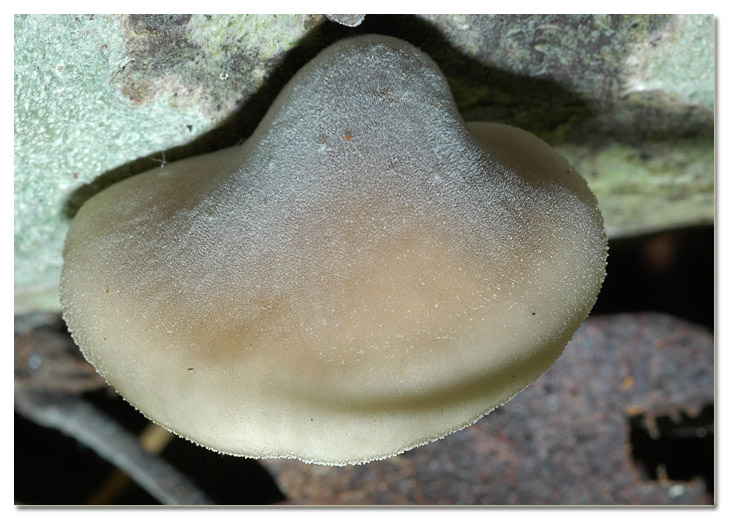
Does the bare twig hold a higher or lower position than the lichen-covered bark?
lower

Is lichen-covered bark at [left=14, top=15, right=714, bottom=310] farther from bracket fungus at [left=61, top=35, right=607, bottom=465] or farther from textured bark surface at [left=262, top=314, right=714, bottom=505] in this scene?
Answer: textured bark surface at [left=262, top=314, right=714, bottom=505]

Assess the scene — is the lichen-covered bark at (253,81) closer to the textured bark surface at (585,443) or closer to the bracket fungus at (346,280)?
the bracket fungus at (346,280)

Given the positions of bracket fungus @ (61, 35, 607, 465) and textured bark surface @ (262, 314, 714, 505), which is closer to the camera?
bracket fungus @ (61, 35, 607, 465)

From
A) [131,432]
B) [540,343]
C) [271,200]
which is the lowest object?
[131,432]

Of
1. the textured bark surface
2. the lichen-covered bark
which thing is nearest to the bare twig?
the textured bark surface

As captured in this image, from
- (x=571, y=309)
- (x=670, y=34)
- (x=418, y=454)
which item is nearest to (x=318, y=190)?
(x=571, y=309)

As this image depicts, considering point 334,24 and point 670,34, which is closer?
→ point 334,24

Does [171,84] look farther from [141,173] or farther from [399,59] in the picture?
[399,59]

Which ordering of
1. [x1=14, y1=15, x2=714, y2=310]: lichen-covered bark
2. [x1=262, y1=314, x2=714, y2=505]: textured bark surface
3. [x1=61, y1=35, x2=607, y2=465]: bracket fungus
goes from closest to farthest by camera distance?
[x1=61, y1=35, x2=607, y2=465]: bracket fungus → [x1=14, y1=15, x2=714, y2=310]: lichen-covered bark → [x1=262, y1=314, x2=714, y2=505]: textured bark surface

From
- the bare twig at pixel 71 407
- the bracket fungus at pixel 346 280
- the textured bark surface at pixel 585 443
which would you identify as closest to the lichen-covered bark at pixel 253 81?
the bracket fungus at pixel 346 280
